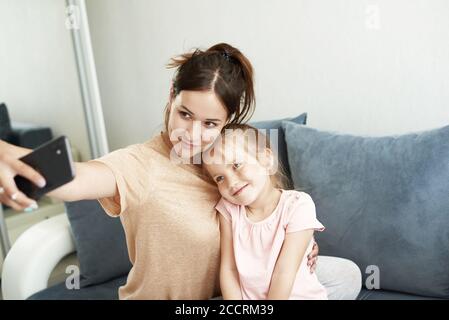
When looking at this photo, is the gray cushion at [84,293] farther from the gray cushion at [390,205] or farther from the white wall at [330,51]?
the white wall at [330,51]

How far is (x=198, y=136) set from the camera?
2.88 feet

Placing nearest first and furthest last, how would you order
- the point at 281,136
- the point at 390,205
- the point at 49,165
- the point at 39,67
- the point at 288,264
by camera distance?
the point at 49,165, the point at 288,264, the point at 390,205, the point at 281,136, the point at 39,67

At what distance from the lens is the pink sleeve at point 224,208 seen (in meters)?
0.96

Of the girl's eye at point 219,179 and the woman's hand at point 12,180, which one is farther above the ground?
the woman's hand at point 12,180

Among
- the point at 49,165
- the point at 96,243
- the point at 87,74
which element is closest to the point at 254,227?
the point at 49,165

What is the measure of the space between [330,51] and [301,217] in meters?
0.75

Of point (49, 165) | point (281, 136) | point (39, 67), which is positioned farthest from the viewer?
point (39, 67)

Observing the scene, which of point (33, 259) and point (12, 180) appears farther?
point (33, 259)

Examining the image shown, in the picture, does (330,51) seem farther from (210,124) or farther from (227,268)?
(227,268)

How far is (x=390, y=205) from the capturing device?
1102 mm

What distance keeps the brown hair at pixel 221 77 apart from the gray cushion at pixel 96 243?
60 centimetres

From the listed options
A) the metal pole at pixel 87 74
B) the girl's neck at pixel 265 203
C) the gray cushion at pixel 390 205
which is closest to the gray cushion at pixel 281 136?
the gray cushion at pixel 390 205

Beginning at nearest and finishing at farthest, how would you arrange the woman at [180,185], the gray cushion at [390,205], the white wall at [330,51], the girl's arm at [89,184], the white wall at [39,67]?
the girl's arm at [89,184]
the woman at [180,185]
the gray cushion at [390,205]
the white wall at [330,51]
the white wall at [39,67]

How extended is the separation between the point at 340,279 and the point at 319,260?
0.07 m
